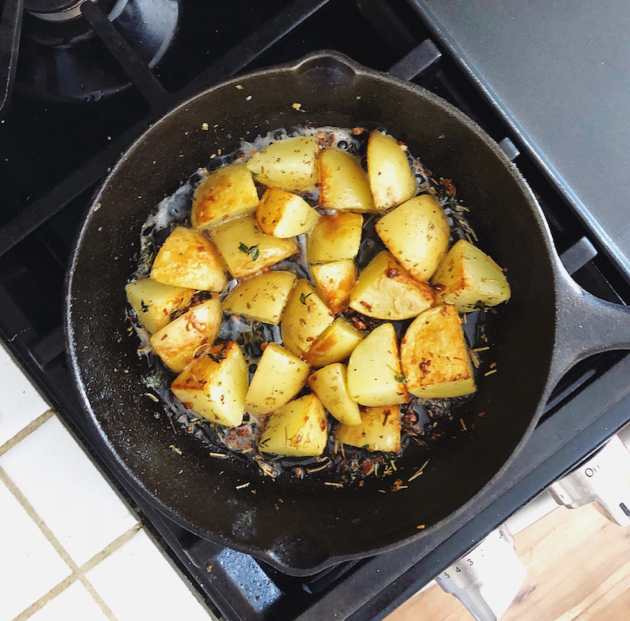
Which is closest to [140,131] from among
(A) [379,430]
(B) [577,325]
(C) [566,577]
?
(A) [379,430]

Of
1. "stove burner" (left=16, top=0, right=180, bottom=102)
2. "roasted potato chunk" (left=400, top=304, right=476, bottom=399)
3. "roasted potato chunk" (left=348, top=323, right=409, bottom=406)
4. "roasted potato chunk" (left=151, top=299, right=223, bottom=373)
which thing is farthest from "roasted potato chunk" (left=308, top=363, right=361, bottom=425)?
"stove burner" (left=16, top=0, right=180, bottom=102)

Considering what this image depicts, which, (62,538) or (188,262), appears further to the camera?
(62,538)

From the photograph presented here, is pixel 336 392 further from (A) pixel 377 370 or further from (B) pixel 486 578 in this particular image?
(B) pixel 486 578

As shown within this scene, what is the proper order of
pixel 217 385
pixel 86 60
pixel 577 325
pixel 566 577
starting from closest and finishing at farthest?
1. pixel 577 325
2. pixel 217 385
3. pixel 86 60
4. pixel 566 577

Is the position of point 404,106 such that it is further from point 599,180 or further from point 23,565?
point 23,565

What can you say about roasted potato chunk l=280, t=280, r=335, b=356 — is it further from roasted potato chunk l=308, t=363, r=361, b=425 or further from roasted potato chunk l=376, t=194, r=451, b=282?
roasted potato chunk l=376, t=194, r=451, b=282

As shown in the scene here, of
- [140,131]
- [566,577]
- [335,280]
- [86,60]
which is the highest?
[86,60]

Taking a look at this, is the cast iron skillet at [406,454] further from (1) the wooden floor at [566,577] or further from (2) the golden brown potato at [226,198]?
(1) the wooden floor at [566,577]
